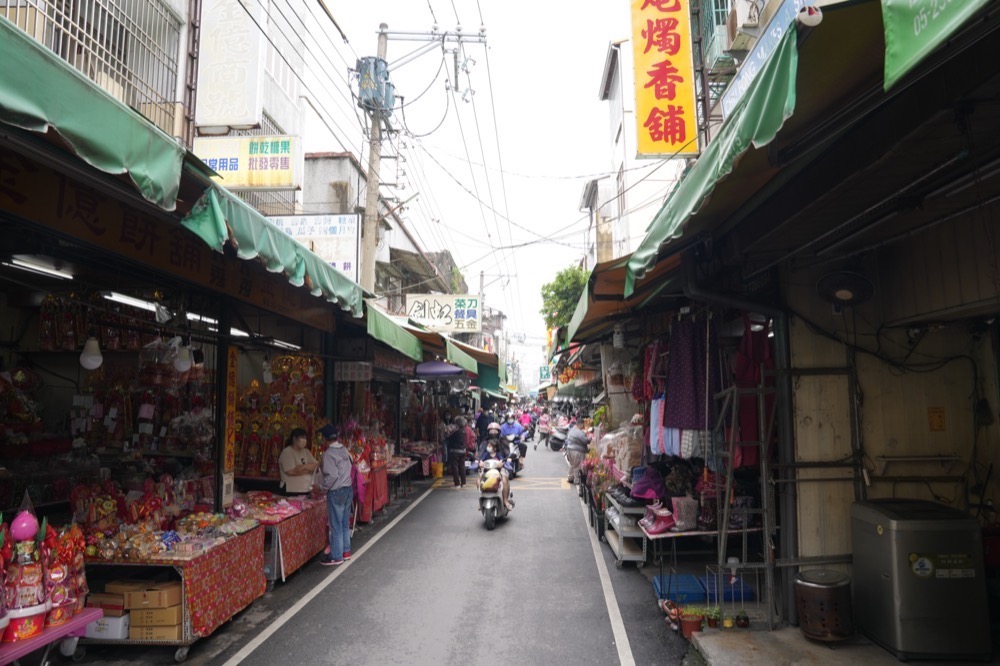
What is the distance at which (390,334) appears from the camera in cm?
960

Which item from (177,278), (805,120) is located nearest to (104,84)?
(177,278)

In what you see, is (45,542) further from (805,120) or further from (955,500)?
(955,500)

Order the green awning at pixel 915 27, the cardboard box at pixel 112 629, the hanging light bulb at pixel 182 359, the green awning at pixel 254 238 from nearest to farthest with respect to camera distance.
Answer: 1. the green awning at pixel 915 27
2. the green awning at pixel 254 238
3. the cardboard box at pixel 112 629
4. the hanging light bulb at pixel 182 359

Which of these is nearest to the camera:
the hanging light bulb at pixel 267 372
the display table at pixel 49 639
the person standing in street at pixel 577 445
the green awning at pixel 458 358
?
the display table at pixel 49 639

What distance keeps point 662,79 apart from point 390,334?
244 inches

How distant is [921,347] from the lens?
208 inches

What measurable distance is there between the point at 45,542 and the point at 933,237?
23.0 feet

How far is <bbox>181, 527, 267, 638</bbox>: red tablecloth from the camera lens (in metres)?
A: 5.29

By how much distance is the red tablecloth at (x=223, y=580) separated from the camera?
5.29 m

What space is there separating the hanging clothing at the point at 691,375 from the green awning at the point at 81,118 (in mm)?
4638

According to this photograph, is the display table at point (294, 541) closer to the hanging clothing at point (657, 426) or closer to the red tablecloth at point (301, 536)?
the red tablecloth at point (301, 536)

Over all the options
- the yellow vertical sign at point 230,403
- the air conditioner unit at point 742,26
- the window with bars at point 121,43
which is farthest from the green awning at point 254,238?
the air conditioner unit at point 742,26

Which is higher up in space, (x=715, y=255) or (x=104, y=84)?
(x=104, y=84)

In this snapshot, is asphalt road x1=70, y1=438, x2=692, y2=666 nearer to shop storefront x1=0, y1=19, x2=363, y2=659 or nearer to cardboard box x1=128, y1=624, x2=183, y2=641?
cardboard box x1=128, y1=624, x2=183, y2=641
